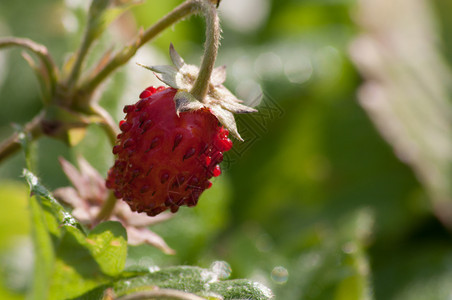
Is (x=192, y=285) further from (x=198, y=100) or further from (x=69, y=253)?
(x=198, y=100)

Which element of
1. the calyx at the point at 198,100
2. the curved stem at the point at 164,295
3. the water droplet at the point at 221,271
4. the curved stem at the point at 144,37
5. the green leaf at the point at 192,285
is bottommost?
the curved stem at the point at 164,295

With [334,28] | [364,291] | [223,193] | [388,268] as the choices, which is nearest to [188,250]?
[223,193]

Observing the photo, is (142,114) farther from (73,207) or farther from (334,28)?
(334,28)

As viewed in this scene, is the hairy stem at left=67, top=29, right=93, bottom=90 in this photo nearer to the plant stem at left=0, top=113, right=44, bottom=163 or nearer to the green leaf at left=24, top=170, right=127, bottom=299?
the plant stem at left=0, top=113, right=44, bottom=163

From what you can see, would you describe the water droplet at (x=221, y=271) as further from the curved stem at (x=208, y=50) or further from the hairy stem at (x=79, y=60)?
the hairy stem at (x=79, y=60)

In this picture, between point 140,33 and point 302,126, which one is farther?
point 302,126

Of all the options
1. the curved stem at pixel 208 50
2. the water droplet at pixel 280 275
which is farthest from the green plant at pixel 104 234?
the water droplet at pixel 280 275

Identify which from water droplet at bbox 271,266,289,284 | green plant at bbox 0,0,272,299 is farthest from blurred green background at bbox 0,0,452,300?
green plant at bbox 0,0,272,299

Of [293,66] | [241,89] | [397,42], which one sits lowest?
[241,89]
